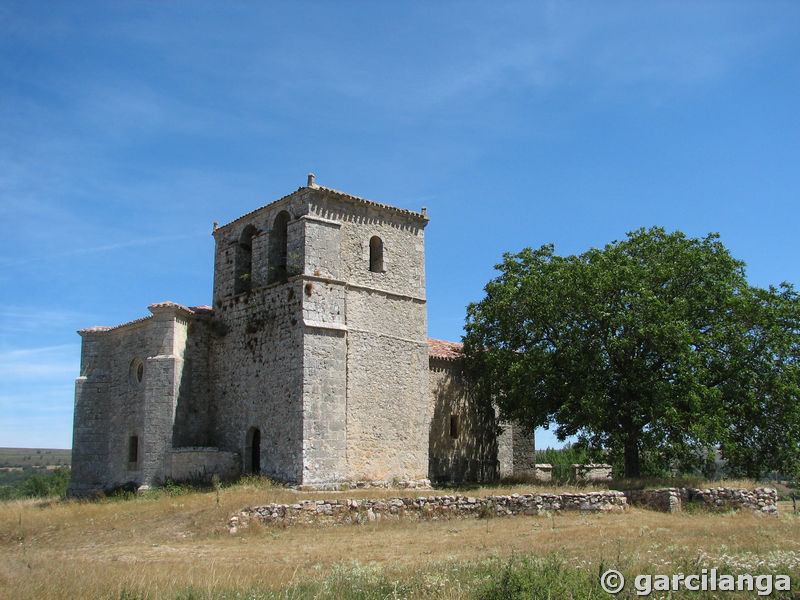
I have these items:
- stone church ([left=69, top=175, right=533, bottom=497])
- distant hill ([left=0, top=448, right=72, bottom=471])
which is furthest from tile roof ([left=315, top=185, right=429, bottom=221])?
distant hill ([left=0, top=448, right=72, bottom=471])

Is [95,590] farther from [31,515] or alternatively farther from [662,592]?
[31,515]

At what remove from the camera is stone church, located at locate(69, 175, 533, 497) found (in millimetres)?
22062

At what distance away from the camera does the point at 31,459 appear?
426 feet

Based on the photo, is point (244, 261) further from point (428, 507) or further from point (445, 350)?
point (428, 507)

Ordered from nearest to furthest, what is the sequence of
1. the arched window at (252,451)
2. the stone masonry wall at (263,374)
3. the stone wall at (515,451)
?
the stone masonry wall at (263,374) → the arched window at (252,451) → the stone wall at (515,451)

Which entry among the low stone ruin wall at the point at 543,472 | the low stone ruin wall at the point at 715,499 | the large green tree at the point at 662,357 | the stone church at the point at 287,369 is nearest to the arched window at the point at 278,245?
the stone church at the point at 287,369

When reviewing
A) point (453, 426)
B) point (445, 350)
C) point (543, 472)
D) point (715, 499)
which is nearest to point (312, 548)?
point (715, 499)

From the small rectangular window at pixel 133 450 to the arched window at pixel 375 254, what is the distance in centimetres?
1009

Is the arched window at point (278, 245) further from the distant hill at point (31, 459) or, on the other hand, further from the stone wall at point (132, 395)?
the distant hill at point (31, 459)

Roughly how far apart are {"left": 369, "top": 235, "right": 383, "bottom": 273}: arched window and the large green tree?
4864 mm

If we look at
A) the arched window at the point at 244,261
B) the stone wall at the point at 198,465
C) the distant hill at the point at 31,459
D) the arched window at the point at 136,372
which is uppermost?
the arched window at the point at 244,261

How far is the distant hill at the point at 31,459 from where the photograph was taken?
372 ft

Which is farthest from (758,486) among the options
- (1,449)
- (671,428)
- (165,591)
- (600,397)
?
(1,449)

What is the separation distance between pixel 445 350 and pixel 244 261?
8892 mm
